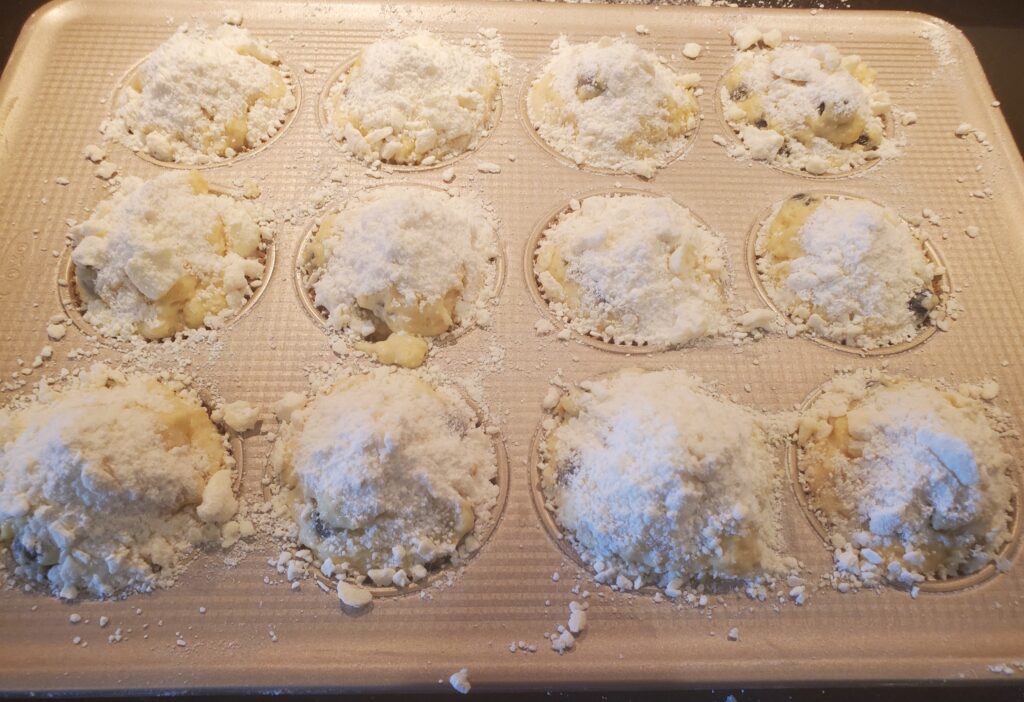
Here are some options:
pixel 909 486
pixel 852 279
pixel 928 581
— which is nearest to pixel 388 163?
pixel 852 279

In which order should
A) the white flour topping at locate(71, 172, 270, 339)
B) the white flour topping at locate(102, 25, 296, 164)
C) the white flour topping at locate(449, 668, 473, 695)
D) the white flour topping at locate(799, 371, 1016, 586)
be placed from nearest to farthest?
the white flour topping at locate(449, 668, 473, 695), the white flour topping at locate(799, 371, 1016, 586), the white flour topping at locate(71, 172, 270, 339), the white flour topping at locate(102, 25, 296, 164)

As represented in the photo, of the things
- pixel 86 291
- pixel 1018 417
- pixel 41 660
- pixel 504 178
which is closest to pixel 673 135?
pixel 504 178

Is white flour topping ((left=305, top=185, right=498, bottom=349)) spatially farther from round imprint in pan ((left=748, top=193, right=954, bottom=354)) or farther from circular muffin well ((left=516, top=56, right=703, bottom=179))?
round imprint in pan ((left=748, top=193, right=954, bottom=354))

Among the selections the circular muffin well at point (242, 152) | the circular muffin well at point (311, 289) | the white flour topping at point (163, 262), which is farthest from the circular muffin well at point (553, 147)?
the white flour topping at point (163, 262)

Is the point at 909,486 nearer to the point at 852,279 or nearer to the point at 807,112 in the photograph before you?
the point at 852,279

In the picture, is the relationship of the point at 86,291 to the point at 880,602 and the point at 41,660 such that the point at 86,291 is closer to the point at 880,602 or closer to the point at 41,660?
the point at 41,660

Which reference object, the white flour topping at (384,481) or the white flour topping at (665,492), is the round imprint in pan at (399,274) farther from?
the white flour topping at (665,492)

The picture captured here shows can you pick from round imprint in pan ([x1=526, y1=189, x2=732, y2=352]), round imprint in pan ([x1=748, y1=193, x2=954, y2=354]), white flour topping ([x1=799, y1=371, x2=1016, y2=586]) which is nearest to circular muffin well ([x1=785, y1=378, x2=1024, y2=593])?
white flour topping ([x1=799, y1=371, x2=1016, y2=586])
